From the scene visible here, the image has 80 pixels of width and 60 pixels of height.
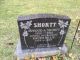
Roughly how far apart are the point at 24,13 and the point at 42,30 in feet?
8.65

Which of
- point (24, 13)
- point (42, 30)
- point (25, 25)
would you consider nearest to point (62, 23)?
point (42, 30)

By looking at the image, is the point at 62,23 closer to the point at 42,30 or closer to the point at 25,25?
the point at 42,30

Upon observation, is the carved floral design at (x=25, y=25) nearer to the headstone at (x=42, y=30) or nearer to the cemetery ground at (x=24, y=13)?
the headstone at (x=42, y=30)

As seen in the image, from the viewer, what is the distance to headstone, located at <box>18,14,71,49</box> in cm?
397

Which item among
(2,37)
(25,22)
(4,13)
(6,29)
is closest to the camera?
(25,22)

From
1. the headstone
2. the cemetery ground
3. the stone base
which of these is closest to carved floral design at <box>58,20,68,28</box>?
the headstone

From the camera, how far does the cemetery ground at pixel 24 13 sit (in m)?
4.77

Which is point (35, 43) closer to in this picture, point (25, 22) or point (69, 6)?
point (25, 22)

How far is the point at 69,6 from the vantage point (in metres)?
7.34

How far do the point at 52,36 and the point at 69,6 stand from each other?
331 centimetres

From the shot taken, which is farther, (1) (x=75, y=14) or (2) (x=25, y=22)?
(1) (x=75, y=14)

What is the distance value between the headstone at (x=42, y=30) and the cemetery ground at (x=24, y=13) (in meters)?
0.49

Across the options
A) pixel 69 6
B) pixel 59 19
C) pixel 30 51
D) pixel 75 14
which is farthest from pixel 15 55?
pixel 69 6

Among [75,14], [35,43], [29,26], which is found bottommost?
[75,14]
